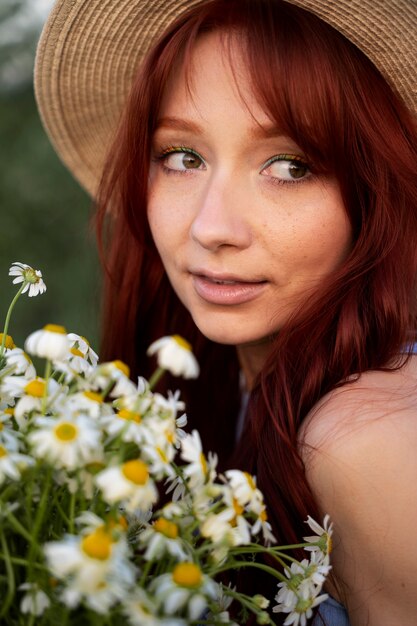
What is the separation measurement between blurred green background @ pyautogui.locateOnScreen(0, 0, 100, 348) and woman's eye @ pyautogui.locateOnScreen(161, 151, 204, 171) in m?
1.30

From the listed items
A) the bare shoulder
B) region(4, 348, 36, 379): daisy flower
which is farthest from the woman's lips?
region(4, 348, 36, 379): daisy flower

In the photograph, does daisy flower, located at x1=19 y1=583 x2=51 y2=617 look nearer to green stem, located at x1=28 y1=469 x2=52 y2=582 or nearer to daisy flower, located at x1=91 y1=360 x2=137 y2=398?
green stem, located at x1=28 y1=469 x2=52 y2=582

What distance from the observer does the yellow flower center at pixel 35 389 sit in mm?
788

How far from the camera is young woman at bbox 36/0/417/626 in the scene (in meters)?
1.19

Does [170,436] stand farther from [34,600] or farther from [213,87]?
[213,87]

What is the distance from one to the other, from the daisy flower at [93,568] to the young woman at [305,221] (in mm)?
577

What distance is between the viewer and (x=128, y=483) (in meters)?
0.64

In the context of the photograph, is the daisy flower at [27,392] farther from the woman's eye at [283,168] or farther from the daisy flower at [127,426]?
the woman's eye at [283,168]

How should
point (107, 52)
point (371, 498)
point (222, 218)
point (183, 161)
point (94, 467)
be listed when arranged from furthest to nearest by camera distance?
point (107, 52)
point (183, 161)
point (222, 218)
point (371, 498)
point (94, 467)

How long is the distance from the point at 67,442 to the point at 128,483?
63 millimetres

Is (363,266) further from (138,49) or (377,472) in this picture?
(138,49)

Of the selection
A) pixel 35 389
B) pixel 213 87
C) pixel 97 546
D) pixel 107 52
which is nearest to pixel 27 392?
pixel 35 389

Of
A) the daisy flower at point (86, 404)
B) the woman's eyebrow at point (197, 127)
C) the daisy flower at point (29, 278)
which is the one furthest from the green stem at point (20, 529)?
the woman's eyebrow at point (197, 127)

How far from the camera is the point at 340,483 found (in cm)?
114
